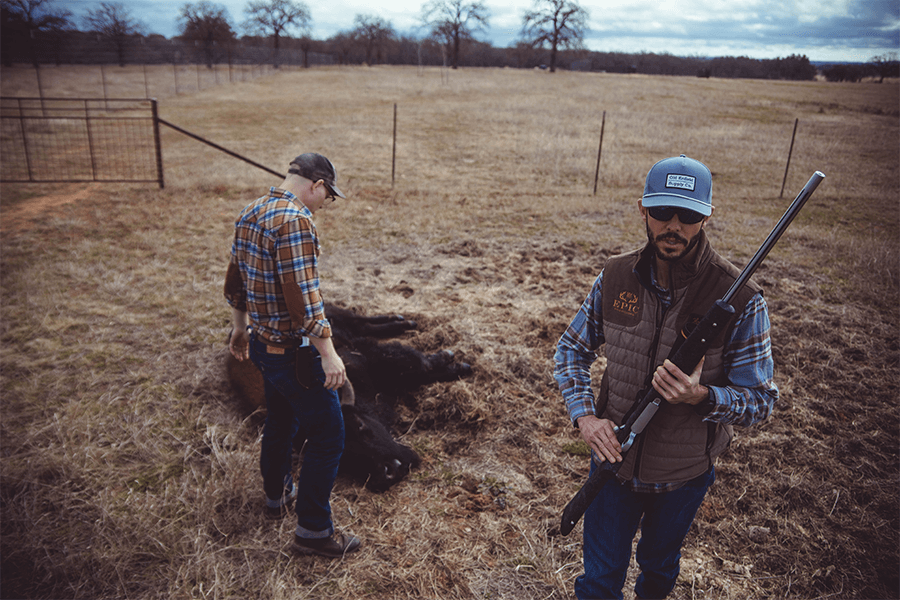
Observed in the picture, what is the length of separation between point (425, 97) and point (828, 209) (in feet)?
80.7

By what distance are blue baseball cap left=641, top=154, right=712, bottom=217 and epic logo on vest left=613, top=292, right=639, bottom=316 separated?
0.32 metres

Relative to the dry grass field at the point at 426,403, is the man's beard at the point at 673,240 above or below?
above

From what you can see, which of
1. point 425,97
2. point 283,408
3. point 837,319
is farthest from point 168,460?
point 425,97

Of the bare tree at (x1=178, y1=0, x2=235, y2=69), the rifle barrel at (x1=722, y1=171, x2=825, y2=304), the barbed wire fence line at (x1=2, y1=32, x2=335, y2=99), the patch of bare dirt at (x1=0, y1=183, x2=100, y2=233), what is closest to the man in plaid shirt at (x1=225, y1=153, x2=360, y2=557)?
the rifle barrel at (x1=722, y1=171, x2=825, y2=304)

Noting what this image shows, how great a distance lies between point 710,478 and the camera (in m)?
1.93

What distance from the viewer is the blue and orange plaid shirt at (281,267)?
2271 millimetres

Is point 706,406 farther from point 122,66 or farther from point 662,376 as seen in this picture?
point 122,66

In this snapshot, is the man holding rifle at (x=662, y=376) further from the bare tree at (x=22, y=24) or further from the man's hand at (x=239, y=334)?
the bare tree at (x=22, y=24)

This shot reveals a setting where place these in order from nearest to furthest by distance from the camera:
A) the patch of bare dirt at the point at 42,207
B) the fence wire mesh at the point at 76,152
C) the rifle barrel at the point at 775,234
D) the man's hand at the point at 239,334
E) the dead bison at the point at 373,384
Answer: the rifle barrel at the point at 775,234, the man's hand at the point at 239,334, the dead bison at the point at 373,384, the patch of bare dirt at the point at 42,207, the fence wire mesh at the point at 76,152

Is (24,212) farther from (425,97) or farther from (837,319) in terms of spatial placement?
(425,97)

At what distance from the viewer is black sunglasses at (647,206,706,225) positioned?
1629 mm

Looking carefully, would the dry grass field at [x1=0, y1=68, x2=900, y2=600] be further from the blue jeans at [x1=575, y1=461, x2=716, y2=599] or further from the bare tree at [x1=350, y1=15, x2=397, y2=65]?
the bare tree at [x1=350, y1=15, x2=397, y2=65]

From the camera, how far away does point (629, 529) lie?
1.91 meters

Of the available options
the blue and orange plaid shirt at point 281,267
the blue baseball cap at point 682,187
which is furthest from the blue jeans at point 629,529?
the blue and orange plaid shirt at point 281,267
